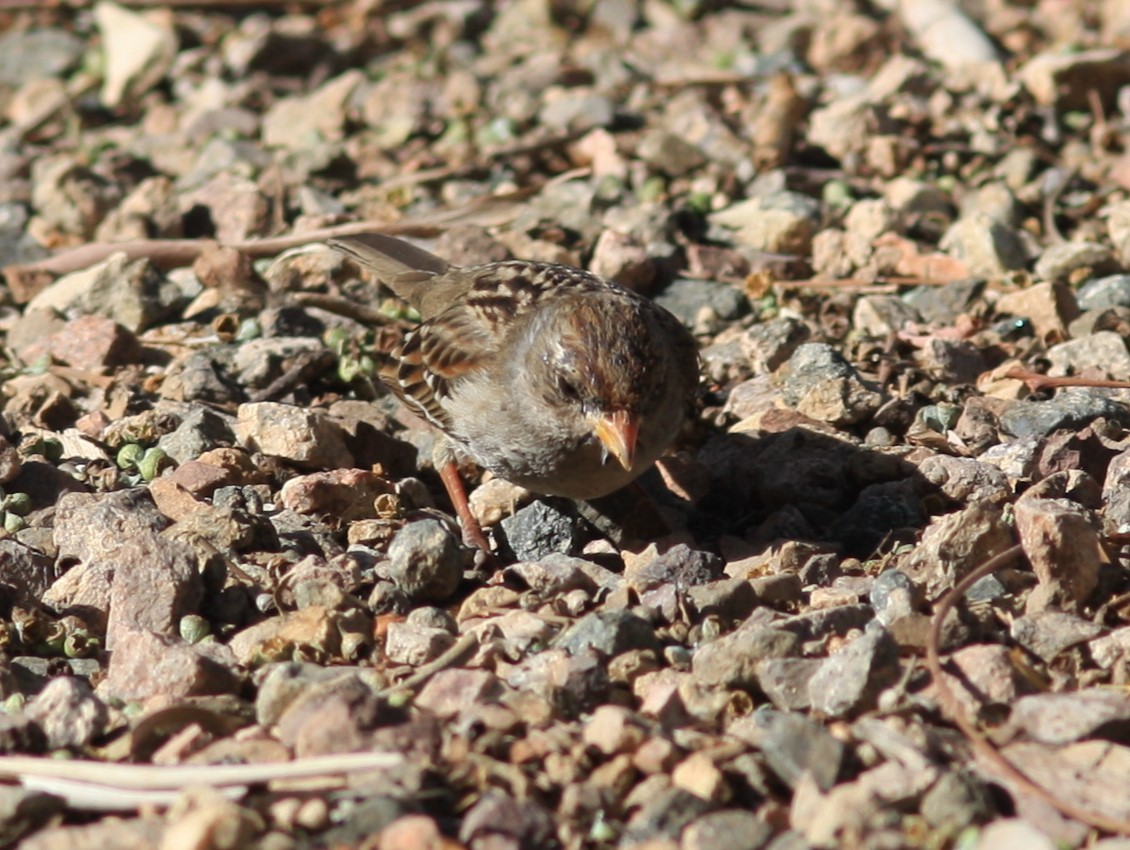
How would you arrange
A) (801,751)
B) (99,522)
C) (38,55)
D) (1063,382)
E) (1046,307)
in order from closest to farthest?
(801,751) < (99,522) < (1063,382) < (1046,307) < (38,55)

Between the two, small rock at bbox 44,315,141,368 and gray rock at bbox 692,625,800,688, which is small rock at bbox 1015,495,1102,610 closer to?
gray rock at bbox 692,625,800,688

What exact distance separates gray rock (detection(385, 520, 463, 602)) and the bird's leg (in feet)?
1.20

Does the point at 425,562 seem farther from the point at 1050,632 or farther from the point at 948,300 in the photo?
the point at 948,300

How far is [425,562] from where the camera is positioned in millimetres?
4938

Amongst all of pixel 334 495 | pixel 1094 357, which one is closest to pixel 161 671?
pixel 334 495

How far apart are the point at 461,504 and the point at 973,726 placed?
2.36 m

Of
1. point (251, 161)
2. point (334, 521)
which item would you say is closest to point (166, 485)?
point (334, 521)

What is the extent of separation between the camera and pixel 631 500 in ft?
18.9

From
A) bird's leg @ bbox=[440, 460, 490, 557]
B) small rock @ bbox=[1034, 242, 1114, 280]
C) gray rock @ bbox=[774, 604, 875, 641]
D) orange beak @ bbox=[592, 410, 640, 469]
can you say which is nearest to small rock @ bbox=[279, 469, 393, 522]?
bird's leg @ bbox=[440, 460, 490, 557]

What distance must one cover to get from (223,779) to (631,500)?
2.45m

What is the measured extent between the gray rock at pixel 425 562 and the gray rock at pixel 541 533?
0.49 meters

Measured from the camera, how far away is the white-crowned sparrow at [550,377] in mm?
5227

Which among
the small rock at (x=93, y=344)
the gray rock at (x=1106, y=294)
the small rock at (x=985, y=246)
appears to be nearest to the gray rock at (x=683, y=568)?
the gray rock at (x=1106, y=294)

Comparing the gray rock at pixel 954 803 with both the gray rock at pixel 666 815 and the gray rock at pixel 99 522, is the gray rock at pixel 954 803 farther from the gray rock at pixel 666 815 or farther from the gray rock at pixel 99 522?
the gray rock at pixel 99 522
